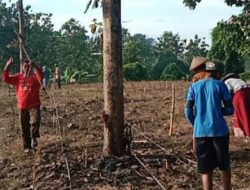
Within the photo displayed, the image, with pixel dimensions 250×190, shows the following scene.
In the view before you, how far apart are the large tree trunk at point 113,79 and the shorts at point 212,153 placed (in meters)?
2.74

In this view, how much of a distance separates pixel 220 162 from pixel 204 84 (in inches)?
Answer: 33.2

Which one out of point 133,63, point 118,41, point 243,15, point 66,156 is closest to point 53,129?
point 66,156

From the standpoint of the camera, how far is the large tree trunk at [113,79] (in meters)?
8.33

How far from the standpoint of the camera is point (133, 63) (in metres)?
41.0

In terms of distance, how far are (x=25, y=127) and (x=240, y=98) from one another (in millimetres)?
3805

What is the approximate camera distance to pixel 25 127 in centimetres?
967

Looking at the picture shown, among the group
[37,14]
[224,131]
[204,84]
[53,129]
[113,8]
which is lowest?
[53,129]

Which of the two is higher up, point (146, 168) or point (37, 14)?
point (37, 14)

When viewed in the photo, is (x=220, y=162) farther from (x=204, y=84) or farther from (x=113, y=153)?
(x=113, y=153)

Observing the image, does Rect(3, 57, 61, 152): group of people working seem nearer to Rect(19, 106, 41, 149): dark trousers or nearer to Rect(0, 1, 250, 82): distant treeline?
Rect(19, 106, 41, 149): dark trousers

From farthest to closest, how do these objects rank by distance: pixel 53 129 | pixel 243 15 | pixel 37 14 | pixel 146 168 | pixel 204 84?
1. pixel 37 14
2. pixel 243 15
3. pixel 53 129
4. pixel 146 168
5. pixel 204 84

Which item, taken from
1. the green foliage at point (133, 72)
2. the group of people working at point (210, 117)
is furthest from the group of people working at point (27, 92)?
the green foliage at point (133, 72)

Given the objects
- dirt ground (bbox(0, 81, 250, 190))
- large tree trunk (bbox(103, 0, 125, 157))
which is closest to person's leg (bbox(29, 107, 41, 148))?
dirt ground (bbox(0, 81, 250, 190))

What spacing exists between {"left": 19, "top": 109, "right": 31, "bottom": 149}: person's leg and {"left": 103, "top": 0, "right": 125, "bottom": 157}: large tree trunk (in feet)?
6.13
